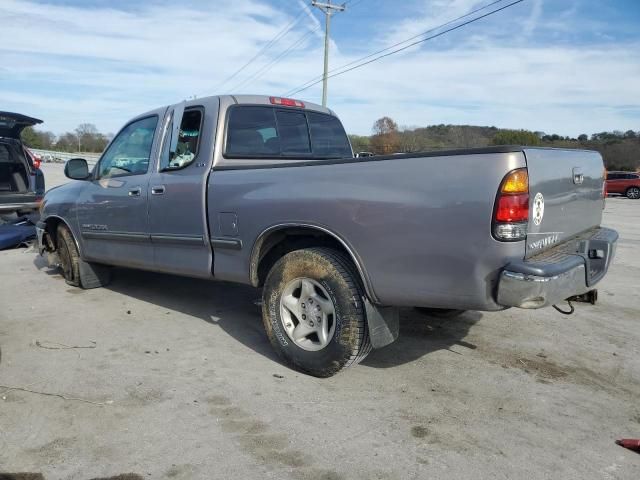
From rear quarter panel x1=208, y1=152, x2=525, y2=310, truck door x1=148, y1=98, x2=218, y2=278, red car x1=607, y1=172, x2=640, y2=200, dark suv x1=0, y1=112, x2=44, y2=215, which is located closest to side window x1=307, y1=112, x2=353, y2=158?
truck door x1=148, y1=98, x2=218, y2=278

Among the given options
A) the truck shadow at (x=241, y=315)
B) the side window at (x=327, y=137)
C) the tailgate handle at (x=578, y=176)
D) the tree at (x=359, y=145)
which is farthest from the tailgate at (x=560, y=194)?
the tree at (x=359, y=145)

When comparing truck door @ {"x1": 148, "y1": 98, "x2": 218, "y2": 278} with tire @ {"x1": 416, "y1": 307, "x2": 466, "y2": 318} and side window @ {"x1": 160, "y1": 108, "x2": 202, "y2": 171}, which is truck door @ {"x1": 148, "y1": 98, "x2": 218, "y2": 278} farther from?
tire @ {"x1": 416, "y1": 307, "x2": 466, "y2": 318}

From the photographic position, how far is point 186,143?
4406 millimetres

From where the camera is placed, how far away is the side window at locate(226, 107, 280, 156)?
14.1ft

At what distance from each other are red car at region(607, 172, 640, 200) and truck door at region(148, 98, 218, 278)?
1136 inches

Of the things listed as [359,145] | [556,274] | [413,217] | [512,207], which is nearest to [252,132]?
[413,217]

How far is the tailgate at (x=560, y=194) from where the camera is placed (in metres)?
2.80

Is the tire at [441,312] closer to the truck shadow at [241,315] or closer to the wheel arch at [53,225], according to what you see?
the truck shadow at [241,315]

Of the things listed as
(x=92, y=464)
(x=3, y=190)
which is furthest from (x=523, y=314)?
(x=3, y=190)

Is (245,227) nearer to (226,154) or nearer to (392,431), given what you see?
(226,154)

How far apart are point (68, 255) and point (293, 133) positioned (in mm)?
3032

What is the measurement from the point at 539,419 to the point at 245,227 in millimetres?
2241

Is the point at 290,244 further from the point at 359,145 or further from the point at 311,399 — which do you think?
the point at 359,145

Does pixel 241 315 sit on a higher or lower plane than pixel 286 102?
lower
